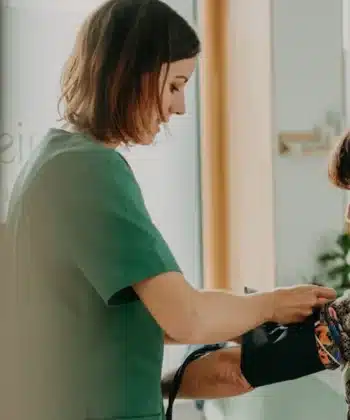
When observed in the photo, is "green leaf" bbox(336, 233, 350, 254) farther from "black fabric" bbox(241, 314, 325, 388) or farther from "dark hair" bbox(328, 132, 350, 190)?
"black fabric" bbox(241, 314, 325, 388)

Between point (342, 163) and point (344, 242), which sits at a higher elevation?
Answer: point (342, 163)

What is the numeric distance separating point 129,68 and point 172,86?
2.3 inches

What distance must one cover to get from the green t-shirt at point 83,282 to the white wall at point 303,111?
0.58 m

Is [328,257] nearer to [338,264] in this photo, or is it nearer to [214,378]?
[338,264]

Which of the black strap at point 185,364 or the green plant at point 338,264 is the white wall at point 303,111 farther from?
the black strap at point 185,364

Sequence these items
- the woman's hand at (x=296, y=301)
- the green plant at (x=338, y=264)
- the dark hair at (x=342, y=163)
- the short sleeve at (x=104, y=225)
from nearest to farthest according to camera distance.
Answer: the short sleeve at (x=104, y=225) < the woman's hand at (x=296, y=301) < the dark hair at (x=342, y=163) < the green plant at (x=338, y=264)

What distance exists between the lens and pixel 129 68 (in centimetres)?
67

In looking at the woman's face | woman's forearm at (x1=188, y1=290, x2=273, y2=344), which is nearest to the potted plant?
woman's forearm at (x1=188, y1=290, x2=273, y2=344)

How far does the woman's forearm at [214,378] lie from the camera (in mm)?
833

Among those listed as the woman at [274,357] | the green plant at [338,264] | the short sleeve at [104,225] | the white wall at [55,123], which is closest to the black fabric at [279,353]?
the woman at [274,357]

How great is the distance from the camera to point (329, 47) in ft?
3.91

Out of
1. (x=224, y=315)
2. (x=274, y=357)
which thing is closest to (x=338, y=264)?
(x=274, y=357)

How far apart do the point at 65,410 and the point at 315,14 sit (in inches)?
33.3

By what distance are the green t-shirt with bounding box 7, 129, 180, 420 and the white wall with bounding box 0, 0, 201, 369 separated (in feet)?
0.17
